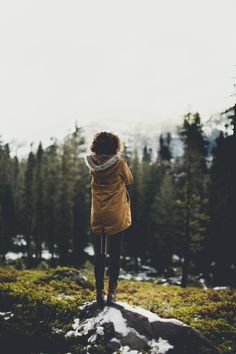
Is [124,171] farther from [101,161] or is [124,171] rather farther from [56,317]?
[56,317]

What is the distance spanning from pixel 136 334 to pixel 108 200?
2.26 meters

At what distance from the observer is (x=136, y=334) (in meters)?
6.25

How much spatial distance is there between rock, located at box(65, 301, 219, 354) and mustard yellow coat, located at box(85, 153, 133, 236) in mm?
1442

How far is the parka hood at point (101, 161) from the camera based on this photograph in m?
6.75

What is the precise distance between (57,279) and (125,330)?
597cm

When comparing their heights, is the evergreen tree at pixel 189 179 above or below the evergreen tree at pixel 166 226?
above

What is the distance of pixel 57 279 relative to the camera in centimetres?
1189

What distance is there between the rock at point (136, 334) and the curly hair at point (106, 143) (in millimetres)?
2774

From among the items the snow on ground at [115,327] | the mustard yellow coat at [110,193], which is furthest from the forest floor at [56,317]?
the mustard yellow coat at [110,193]

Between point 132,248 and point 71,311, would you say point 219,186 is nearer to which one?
point 132,248

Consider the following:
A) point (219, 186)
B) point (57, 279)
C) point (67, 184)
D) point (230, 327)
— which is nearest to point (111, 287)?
point (230, 327)

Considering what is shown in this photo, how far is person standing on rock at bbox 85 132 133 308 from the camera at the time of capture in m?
6.85

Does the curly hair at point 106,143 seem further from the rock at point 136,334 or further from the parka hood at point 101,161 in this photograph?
the rock at point 136,334

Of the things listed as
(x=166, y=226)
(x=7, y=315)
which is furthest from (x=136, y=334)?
(x=166, y=226)
